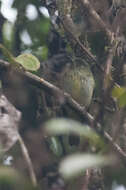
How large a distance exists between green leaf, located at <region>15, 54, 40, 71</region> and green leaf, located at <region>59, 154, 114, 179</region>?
92 cm

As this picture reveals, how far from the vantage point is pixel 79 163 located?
85 centimetres

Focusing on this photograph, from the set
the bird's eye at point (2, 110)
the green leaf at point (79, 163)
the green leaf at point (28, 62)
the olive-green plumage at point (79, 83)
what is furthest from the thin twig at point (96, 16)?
the green leaf at point (79, 163)

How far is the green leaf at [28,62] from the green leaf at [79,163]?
92cm

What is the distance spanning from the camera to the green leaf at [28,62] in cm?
180

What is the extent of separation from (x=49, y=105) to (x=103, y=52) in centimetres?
41

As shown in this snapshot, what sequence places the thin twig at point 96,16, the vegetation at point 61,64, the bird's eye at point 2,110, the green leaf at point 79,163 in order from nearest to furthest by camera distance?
the green leaf at point 79,163 → the bird's eye at point 2,110 → the vegetation at point 61,64 → the thin twig at point 96,16

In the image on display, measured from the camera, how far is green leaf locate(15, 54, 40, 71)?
1804mm

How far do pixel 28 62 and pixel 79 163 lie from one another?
102cm

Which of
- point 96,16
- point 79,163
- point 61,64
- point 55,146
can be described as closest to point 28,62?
point 55,146

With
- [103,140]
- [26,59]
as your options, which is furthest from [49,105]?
[103,140]

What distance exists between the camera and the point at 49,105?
2410 mm

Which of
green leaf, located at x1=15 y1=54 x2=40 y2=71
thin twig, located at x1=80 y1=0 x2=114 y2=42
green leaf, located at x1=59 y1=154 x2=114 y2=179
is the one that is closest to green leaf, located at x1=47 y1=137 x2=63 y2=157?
green leaf, located at x1=15 y1=54 x2=40 y2=71

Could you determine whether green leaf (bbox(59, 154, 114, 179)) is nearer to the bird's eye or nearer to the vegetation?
the bird's eye

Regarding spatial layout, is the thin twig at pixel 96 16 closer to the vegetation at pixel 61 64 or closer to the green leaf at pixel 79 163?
the vegetation at pixel 61 64
